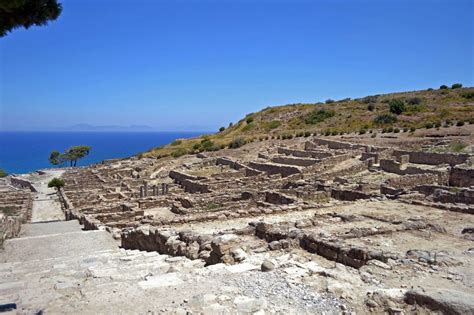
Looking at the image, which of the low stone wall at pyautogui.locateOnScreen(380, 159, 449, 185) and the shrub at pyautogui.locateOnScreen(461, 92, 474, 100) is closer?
the low stone wall at pyautogui.locateOnScreen(380, 159, 449, 185)

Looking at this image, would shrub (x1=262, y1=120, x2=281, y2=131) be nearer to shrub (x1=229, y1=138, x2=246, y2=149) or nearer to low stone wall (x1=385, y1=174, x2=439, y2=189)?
shrub (x1=229, y1=138, x2=246, y2=149)

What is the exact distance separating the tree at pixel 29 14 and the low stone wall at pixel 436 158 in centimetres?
2327

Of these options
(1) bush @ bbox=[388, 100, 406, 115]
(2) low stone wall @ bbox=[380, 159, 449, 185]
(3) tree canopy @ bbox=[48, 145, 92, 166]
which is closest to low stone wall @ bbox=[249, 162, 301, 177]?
(2) low stone wall @ bbox=[380, 159, 449, 185]

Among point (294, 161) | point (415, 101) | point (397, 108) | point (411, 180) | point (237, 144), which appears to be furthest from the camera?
point (415, 101)

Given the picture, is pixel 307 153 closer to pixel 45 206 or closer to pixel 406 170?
pixel 406 170

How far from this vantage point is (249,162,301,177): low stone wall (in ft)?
92.3

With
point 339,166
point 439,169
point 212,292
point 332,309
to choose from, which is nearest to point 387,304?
point 332,309

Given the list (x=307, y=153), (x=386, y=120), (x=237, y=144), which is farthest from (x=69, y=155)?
(x=307, y=153)

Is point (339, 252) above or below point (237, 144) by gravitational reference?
above

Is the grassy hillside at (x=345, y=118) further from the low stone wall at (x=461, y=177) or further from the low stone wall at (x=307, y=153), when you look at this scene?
the low stone wall at (x=461, y=177)

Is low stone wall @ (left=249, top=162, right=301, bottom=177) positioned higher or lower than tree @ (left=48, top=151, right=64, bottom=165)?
higher

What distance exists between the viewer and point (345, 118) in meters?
59.1

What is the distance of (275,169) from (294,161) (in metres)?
2.52

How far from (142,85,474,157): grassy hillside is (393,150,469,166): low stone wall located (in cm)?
1331
